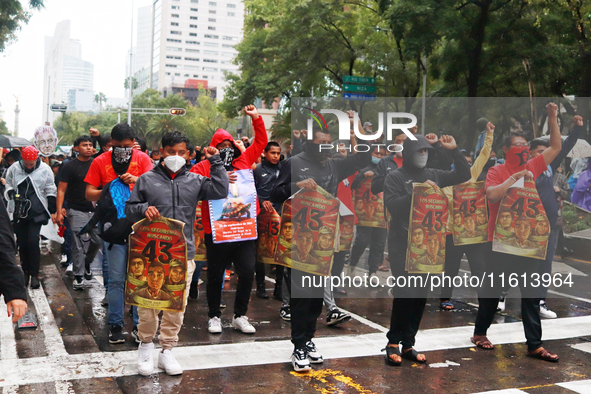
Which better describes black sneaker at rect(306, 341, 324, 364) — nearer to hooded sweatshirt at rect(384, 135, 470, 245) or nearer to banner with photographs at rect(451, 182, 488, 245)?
hooded sweatshirt at rect(384, 135, 470, 245)

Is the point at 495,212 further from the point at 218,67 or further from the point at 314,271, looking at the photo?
the point at 218,67

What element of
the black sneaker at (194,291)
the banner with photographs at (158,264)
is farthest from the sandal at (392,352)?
the black sneaker at (194,291)

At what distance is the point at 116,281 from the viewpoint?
571 cm

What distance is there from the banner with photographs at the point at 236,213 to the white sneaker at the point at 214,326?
84 cm

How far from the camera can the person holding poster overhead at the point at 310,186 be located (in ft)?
16.7

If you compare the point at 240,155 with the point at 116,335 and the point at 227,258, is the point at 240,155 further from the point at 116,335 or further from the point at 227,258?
the point at 116,335

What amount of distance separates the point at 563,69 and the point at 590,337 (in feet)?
41.4

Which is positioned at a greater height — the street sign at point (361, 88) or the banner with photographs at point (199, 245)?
the street sign at point (361, 88)

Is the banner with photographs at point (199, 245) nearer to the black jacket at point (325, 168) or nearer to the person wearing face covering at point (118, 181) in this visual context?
the person wearing face covering at point (118, 181)

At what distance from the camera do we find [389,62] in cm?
2439

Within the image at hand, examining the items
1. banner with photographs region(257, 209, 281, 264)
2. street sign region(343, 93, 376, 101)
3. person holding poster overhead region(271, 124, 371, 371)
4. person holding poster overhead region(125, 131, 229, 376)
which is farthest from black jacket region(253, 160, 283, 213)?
street sign region(343, 93, 376, 101)

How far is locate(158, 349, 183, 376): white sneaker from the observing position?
4.80 m

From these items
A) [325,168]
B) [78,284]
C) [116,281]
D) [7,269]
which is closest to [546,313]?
[325,168]

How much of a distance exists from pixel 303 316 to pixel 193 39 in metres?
172
